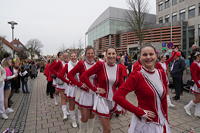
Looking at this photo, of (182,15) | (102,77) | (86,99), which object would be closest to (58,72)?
(86,99)

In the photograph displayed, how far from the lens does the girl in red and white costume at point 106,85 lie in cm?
256

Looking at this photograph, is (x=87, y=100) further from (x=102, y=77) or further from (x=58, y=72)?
(x=58, y=72)

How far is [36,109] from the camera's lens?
586 centimetres

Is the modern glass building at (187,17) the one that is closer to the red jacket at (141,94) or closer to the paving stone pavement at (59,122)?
the paving stone pavement at (59,122)

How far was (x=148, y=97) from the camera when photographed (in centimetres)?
177

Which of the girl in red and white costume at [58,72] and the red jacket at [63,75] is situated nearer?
the red jacket at [63,75]

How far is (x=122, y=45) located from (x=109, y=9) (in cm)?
1322

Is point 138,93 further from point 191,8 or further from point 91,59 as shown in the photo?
point 191,8

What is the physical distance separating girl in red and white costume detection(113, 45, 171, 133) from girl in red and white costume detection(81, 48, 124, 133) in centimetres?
78

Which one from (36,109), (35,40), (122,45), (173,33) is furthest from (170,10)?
(35,40)

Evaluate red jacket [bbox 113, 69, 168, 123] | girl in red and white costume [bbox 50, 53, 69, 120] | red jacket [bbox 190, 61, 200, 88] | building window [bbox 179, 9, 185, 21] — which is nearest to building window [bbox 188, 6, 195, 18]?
building window [bbox 179, 9, 185, 21]

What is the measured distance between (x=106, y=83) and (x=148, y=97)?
1.01m

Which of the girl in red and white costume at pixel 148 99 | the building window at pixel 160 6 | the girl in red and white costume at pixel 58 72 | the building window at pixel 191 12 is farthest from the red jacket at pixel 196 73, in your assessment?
the building window at pixel 160 6

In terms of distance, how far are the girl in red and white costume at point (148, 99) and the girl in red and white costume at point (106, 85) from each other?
0.78 meters
